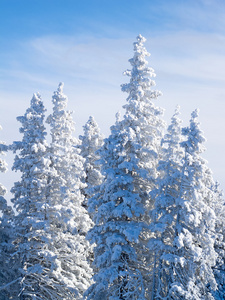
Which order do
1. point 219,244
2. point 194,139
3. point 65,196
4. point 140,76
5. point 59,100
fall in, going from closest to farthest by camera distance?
point 194,139
point 140,76
point 65,196
point 59,100
point 219,244

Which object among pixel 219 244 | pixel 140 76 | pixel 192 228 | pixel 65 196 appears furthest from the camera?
pixel 219 244

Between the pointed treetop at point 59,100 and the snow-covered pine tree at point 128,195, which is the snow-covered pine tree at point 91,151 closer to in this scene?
the pointed treetop at point 59,100

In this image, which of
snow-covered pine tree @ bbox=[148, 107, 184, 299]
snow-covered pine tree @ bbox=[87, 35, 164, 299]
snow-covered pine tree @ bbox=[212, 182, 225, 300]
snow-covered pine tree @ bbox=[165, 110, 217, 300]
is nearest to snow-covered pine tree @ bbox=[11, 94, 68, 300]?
snow-covered pine tree @ bbox=[87, 35, 164, 299]

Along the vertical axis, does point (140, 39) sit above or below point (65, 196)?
above

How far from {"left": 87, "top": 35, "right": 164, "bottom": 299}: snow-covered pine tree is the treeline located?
7 cm

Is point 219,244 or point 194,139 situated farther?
point 219,244

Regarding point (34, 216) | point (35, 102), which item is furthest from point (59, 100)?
point (34, 216)

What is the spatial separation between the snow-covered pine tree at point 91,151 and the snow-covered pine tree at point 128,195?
32.4 ft

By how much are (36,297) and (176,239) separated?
1167cm

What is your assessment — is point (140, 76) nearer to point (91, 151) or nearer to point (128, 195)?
point (128, 195)

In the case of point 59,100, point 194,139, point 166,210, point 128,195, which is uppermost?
point 59,100

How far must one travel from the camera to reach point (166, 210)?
21.6 meters

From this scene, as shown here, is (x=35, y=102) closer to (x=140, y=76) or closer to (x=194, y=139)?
(x=140, y=76)

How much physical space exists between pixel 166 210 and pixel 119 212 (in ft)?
9.68
